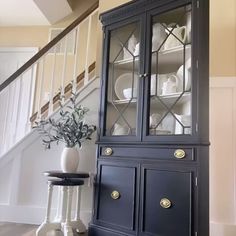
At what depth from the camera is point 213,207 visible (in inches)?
84.6

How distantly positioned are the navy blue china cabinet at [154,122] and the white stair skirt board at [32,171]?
1.50 ft

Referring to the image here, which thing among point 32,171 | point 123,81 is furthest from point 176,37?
point 32,171

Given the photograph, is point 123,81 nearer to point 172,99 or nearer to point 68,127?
point 172,99

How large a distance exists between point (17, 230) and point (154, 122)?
154 cm

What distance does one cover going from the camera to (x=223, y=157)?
7.14 feet

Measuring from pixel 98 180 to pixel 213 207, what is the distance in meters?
0.98

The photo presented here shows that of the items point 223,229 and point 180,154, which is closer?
point 180,154

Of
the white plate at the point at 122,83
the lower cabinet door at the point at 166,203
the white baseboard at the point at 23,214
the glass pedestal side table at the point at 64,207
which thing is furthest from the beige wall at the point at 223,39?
the white baseboard at the point at 23,214

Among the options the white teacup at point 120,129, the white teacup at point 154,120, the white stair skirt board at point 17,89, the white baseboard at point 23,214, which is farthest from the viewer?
the white stair skirt board at point 17,89

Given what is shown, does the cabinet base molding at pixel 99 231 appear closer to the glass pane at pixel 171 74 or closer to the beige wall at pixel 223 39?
the glass pane at pixel 171 74

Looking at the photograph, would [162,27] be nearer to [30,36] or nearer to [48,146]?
[48,146]

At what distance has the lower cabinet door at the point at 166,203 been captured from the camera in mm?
1620

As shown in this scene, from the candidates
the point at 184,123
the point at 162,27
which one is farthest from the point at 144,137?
the point at 162,27

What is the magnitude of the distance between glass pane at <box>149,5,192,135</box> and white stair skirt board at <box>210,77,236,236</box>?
0.55 m
